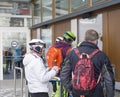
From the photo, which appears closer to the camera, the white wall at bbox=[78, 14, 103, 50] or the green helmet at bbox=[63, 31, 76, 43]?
the green helmet at bbox=[63, 31, 76, 43]

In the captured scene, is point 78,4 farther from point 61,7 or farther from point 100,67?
point 100,67

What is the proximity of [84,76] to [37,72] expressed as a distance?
92cm

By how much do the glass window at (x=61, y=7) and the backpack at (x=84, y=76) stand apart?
18.4 ft

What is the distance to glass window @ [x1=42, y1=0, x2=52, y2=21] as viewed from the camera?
1097 cm

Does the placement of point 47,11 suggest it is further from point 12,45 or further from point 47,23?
point 12,45

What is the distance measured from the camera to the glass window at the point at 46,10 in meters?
11.0

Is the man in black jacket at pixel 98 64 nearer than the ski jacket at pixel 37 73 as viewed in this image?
Yes

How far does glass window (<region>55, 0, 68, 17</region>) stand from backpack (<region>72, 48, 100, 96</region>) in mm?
5604

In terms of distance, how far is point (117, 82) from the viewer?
21.7 feet

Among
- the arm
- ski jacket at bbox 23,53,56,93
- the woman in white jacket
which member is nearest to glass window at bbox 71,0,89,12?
the woman in white jacket

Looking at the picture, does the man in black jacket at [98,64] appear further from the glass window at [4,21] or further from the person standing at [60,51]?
the glass window at [4,21]

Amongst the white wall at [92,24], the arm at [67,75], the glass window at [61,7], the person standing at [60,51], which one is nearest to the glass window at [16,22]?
the glass window at [61,7]

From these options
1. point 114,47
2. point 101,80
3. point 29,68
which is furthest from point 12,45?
point 101,80

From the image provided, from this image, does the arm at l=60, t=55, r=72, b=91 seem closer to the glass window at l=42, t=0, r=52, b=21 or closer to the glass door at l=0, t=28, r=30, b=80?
the glass window at l=42, t=0, r=52, b=21
